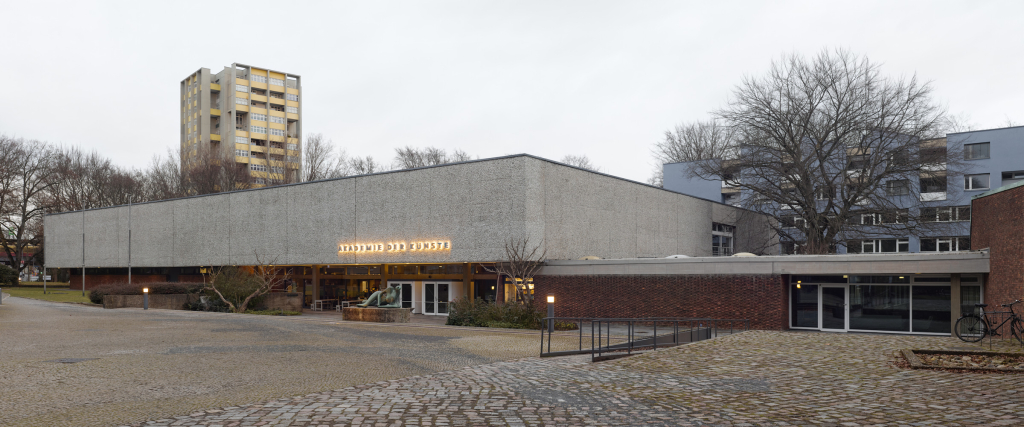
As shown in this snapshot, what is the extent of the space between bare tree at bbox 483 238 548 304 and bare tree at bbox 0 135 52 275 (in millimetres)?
48714

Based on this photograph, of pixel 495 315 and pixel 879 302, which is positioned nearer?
pixel 879 302

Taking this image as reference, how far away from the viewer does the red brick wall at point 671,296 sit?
25625 mm

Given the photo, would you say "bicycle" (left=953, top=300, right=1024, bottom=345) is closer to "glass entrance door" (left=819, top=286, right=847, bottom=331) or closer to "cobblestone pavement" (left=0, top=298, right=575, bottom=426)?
"glass entrance door" (left=819, top=286, right=847, bottom=331)

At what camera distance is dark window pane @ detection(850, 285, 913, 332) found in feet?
79.5

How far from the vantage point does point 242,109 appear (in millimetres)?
110375

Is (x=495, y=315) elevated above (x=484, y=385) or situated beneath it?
situated beneath

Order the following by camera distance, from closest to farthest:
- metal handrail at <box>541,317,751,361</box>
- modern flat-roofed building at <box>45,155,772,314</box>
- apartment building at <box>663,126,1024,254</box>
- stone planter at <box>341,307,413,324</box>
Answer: metal handrail at <box>541,317,751,361</box>, stone planter at <box>341,307,413,324</box>, modern flat-roofed building at <box>45,155,772,314</box>, apartment building at <box>663,126,1024,254</box>

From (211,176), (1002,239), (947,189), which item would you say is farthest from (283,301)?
(947,189)

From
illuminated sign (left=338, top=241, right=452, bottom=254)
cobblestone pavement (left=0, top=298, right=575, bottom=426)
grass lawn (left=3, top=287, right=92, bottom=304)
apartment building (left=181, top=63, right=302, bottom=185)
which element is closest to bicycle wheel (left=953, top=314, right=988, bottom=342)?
cobblestone pavement (left=0, top=298, right=575, bottom=426)

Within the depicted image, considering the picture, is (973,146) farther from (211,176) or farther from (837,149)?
(211,176)

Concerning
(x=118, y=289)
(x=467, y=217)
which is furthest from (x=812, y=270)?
(x=118, y=289)

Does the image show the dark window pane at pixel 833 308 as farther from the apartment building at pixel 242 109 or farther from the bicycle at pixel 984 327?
the apartment building at pixel 242 109

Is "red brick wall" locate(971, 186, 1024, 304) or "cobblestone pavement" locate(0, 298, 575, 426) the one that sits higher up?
"red brick wall" locate(971, 186, 1024, 304)

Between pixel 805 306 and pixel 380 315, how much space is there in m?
16.3
